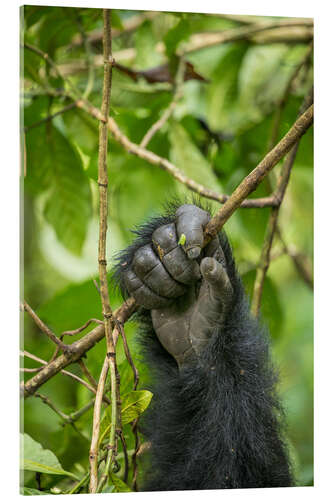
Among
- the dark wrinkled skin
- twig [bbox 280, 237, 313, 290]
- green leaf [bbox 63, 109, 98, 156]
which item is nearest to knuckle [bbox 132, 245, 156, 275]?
the dark wrinkled skin

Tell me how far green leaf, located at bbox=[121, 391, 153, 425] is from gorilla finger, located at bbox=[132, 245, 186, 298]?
0.16 m

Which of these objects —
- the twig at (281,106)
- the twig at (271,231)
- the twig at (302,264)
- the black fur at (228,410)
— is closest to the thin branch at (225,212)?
the black fur at (228,410)

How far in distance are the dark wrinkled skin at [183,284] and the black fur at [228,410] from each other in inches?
1.4

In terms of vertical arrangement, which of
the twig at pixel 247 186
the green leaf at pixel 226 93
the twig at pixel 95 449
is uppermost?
the green leaf at pixel 226 93

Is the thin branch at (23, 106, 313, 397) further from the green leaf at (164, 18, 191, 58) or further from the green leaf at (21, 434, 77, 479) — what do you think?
the green leaf at (164, 18, 191, 58)

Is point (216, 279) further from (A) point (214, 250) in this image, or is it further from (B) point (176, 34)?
(B) point (176, 34)

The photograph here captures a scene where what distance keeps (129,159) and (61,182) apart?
29cm

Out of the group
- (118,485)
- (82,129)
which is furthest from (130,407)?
(82,129)

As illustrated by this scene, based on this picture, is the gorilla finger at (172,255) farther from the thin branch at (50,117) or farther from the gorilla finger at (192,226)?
the thin branch at (50,117)

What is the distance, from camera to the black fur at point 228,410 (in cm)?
118
